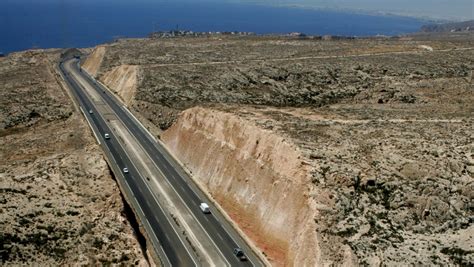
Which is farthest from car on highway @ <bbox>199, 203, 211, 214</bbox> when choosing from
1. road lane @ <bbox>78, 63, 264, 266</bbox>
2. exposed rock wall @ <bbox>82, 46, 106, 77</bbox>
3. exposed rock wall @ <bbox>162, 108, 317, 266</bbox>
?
exposed rock wall @ <bbox>82, 46, 106, 77</bbox>

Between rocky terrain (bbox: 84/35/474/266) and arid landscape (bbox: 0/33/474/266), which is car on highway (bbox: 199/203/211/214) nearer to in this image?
rocky terrain (bbox: 84/35/474/266)

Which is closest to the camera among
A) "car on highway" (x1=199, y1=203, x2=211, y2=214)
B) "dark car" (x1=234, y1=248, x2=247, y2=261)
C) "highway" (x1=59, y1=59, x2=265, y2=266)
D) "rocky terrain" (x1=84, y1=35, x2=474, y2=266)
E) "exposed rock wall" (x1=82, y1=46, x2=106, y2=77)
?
"rocky terrain" (x1=84, y1=35, x2=474, y2=266)

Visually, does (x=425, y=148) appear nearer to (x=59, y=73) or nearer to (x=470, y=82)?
(x=470, y=82)

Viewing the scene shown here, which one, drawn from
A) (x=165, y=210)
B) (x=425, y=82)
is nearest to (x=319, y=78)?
(x=425, y=82)

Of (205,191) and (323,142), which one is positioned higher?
(323,142)

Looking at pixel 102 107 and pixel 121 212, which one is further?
pixel 102 107

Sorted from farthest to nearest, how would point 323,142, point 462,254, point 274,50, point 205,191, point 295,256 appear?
point 274,50
point 205,191
point 323,142
point 295,256
point 462,254

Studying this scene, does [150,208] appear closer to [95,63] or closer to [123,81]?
[123,81]

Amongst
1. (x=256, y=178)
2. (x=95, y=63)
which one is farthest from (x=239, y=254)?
(x=95, y=63)
